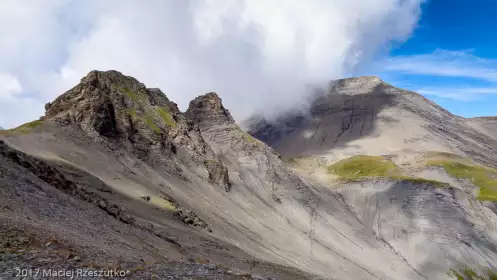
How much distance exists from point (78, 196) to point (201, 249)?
16.3m

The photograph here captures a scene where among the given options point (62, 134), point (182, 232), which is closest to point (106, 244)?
point (182, 232)

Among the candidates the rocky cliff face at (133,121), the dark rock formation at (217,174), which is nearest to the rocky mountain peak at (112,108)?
the rocky cliff face at (133,121)

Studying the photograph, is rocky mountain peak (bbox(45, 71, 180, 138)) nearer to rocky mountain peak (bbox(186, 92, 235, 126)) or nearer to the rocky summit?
the rocky summit

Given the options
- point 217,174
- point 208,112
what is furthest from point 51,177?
point 208,112

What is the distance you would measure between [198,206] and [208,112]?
82724 millimetres

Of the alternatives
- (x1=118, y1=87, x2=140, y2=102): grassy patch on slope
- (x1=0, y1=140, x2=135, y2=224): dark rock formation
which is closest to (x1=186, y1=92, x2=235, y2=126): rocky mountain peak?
(x1=118, y1=87, x2=140, y2=102): grassy patch on slope

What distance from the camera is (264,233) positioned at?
9544cm

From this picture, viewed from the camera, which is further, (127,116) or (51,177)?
(127,116)

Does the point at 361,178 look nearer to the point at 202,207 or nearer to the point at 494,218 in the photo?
the point at 494,218

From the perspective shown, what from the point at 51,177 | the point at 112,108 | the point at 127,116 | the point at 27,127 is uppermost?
the point at 112,108

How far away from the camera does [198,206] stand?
86.0 m

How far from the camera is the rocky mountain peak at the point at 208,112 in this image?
16225 centimetres

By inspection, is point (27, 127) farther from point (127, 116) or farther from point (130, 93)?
point (130, 93)

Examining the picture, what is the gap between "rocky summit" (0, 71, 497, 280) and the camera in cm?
2722
